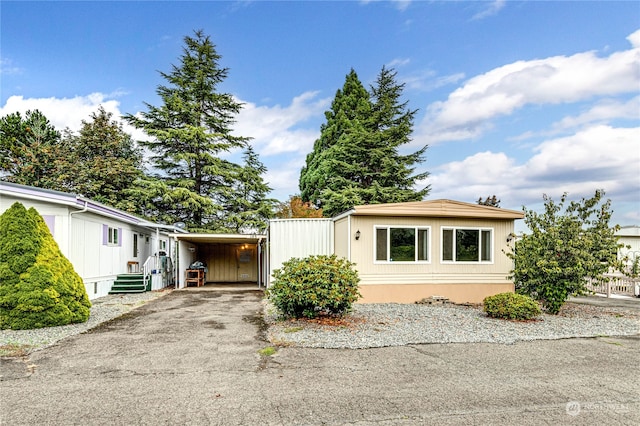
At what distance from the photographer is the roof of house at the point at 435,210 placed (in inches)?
440

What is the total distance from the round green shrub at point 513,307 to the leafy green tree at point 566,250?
1.21 meters

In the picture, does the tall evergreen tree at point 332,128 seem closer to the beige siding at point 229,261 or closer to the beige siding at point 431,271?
the beige siding at point 229,261

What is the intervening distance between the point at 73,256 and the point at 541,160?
53.4 ft

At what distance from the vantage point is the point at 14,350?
18.9ft

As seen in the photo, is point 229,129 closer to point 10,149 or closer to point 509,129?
point 10,149

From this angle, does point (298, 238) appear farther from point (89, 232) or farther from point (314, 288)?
point (89, 232)

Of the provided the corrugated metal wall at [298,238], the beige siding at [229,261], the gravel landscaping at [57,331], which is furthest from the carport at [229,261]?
the gravel landscaping at [57,331]

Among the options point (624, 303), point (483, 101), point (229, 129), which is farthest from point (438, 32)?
point (229, 129)

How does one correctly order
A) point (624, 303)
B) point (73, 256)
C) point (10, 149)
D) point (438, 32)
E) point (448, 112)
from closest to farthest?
point (73, 256) < point (624, 303) < point (438, 32) < point (448, 112) < point (10, 149)

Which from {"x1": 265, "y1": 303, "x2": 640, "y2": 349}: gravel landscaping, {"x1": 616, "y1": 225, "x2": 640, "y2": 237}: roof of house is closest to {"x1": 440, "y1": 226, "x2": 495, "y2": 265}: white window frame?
{"x1": 265, "y1": 303, "x2": 640, "y2": 349}: gravel landscaping

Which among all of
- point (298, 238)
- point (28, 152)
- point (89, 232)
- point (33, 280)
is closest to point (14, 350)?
point (33, 280)

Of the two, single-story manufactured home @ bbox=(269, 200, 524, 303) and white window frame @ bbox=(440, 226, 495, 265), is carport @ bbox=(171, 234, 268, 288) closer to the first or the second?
single-story manufactured home @ bbox=(269, 200, 524, 303)

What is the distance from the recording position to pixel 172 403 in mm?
3766

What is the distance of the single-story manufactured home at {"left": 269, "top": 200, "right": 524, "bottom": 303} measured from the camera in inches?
447
